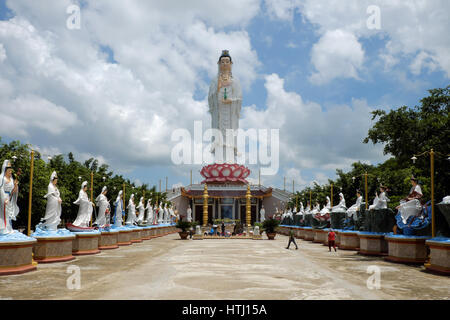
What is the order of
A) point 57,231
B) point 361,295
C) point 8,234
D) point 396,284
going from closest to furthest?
point 361,295 < point 396,284 < point 8,234 < point 57,231

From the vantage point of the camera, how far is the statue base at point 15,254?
416 inches

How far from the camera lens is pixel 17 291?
27.4 ft

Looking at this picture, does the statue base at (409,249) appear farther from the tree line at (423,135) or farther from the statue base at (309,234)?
the statue base at (309,234)

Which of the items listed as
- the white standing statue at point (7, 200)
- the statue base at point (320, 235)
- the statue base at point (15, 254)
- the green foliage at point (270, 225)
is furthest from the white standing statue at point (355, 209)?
the white standing statue at point (7, 200)

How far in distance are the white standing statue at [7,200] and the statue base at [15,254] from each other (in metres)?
0.30

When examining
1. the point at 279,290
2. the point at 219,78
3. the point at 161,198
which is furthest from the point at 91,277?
the point at 219,78

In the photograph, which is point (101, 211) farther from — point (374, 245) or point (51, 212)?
point (374, 245)

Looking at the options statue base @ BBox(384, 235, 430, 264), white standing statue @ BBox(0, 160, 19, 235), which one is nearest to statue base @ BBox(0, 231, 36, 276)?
white standing statue @ BBox(0, 160, 19, 235)

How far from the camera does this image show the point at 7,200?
11312 mm

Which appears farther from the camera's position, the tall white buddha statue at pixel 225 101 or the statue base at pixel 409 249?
the tall white buddha statue at pixel 225 101

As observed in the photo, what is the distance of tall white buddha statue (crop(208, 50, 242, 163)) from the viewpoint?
189 ft

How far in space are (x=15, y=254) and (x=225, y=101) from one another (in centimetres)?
4832
